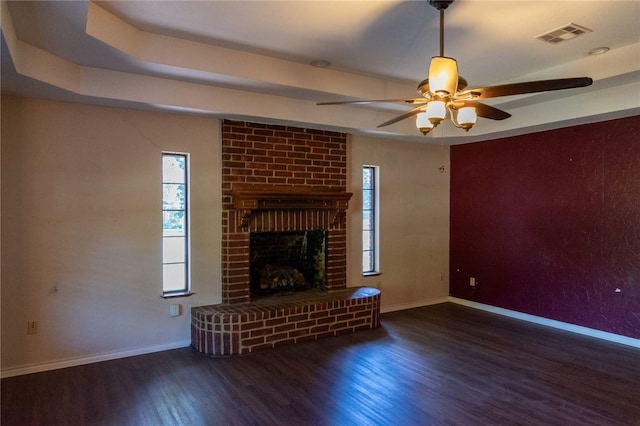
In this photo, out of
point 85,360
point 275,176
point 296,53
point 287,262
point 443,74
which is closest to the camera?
point 443,74

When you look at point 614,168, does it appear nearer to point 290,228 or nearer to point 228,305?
point 290,228

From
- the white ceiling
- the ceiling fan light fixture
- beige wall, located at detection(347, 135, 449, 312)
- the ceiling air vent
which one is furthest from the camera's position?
beige wall, located at detection(347, 135, 449, 312)

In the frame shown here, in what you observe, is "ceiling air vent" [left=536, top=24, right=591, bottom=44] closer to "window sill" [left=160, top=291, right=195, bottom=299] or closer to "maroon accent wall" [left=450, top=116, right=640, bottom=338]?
"maroon accent wall" [left=450, top=116, right=640, bottom=338]

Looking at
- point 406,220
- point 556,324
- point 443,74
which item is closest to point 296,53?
point 443,74

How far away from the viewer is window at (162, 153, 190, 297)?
161 inches

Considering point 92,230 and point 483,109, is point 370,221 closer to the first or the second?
point 483,109

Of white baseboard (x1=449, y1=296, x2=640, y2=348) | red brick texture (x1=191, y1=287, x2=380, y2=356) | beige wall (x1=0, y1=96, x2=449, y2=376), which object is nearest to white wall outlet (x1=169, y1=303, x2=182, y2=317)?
beige wall (x1=0, y1=96, x2=449, y2=376)

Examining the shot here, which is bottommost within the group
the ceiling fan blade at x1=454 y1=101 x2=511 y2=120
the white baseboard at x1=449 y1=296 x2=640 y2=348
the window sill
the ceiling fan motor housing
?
the white baseboard at x1=449 y1=296 x2=640 y2=348

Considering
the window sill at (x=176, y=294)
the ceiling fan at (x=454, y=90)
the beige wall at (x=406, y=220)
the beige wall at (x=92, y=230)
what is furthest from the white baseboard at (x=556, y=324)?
the window sill at (x=176, y=294)

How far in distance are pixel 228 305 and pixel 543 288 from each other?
12.3 feet

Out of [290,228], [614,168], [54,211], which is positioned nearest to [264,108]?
[290,228]

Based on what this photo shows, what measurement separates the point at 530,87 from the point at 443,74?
57cm

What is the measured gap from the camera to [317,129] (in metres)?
4.82

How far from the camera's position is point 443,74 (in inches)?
89.7
